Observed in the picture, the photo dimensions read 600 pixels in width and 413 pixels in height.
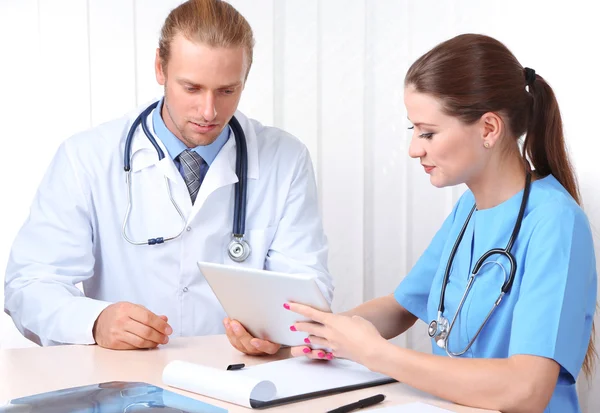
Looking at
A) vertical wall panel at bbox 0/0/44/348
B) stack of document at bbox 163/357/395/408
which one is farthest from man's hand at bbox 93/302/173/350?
vertical wall panel at bbox 0/0/44/348

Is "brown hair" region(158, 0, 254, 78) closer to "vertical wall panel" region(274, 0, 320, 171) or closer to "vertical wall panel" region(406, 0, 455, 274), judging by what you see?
"vertical wall panel" region(274, 0, 320, 171)

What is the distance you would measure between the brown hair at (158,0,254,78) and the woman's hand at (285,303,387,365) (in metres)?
0.71

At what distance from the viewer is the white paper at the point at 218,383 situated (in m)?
1.14

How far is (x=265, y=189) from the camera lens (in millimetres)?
1948

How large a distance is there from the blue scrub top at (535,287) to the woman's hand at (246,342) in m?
0.35

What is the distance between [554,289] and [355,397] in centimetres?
37

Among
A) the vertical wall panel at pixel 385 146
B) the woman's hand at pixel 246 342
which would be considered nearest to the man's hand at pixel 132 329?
the woman's hand at pixel 246 342

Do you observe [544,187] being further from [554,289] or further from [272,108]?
[272,108]

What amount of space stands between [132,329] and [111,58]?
112 centimetres

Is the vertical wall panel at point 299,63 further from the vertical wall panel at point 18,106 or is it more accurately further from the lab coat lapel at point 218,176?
the vertical wall panel at point 18,106

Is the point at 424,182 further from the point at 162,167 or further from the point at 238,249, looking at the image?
the point at 162,167

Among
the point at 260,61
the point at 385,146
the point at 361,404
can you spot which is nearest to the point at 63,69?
the point at 260,61

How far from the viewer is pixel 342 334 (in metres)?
1.28

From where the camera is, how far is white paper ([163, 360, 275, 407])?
3.74 ft
